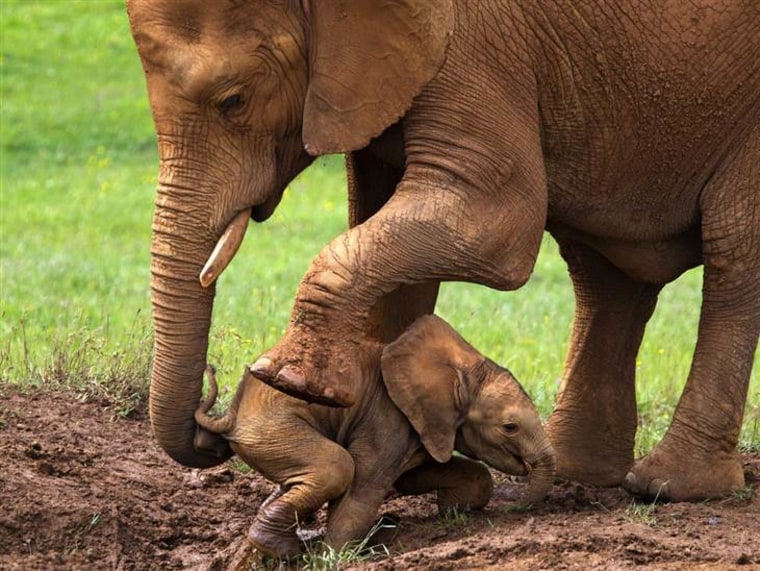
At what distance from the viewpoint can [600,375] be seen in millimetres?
8648

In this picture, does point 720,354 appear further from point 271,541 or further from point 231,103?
point 231,103

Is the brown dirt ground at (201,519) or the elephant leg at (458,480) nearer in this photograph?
the brown dirt ground at (201,519)

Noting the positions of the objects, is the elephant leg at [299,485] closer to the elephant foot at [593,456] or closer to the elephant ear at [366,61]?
the elephant ear at [366,61]

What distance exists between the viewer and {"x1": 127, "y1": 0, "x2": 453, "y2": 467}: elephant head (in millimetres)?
6641

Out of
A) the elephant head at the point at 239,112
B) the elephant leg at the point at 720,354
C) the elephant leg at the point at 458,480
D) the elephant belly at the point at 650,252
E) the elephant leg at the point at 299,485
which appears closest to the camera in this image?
the elephant head at the point at 239,112

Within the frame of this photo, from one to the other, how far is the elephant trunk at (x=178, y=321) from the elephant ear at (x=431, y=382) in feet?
2.42

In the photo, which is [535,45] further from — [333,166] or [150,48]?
[333,166]

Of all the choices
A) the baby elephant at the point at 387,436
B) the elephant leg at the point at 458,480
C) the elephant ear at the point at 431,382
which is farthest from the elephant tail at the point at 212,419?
the elephant leg at the point at 458,480

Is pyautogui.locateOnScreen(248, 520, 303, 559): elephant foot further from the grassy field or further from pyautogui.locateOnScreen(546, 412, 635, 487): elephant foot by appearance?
the grassy field

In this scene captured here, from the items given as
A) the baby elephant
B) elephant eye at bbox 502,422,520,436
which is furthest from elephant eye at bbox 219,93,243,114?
elephant eye at bbox 502,422,520,436

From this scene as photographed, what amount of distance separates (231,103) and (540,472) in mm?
1944

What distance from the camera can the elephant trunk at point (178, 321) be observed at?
669cm

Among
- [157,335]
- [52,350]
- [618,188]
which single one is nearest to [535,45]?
[618,188]

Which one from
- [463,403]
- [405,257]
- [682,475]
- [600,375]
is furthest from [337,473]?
[600,375]
